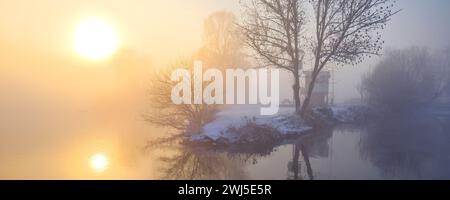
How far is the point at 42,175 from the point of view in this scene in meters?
3.53

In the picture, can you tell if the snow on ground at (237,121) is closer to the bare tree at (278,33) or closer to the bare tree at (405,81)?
the bare tree at (278,33)

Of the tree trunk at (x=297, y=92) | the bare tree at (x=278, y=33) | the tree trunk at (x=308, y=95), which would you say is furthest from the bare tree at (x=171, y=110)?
the tree trunk at (x=308, y=95)

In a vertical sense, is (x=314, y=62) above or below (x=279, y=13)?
below

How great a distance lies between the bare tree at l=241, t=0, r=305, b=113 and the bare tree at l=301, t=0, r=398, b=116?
0.17 m

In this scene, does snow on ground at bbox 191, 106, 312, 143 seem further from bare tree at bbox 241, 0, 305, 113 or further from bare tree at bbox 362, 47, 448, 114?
bare tree at bbox 362, 47, 448, 114

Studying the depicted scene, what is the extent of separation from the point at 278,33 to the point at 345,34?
741 millimetres

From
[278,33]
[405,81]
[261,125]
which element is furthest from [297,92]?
[405,81]

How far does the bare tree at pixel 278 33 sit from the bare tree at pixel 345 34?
0.17m

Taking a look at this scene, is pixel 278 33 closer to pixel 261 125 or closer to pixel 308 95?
pixel 308 95

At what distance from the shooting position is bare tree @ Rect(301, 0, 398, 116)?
387cm

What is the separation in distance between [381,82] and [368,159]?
889 mm

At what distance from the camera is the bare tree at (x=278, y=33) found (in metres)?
3.91

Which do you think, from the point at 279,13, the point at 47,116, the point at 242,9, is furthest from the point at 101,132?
the point at 279,13
